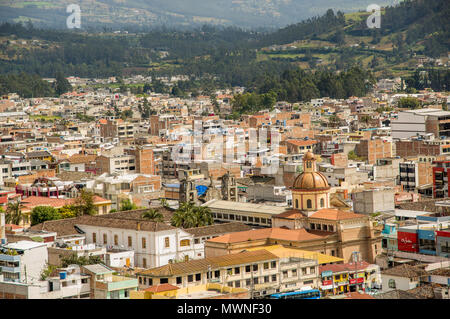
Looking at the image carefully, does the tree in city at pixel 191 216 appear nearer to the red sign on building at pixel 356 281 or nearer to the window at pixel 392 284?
the red sign on building at pixel 356 281

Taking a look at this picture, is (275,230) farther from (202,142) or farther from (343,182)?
(202,142)

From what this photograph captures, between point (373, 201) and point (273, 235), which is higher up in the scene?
point (373, 201)

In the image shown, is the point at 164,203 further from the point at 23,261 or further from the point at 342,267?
the point at 342,267

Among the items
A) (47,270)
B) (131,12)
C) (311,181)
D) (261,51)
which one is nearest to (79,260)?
(47,270)

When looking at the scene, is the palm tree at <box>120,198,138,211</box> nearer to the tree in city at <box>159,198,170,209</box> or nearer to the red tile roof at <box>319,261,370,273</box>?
the tree in city at <box>159,198,170,209</box>

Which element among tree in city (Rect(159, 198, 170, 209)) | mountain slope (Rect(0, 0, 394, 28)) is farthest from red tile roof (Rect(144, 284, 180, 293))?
mountain slope (Rect(0, 0, 394, 28))

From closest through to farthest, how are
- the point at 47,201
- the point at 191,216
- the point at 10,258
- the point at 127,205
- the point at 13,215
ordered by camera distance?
the point at 10,258 < the point at 191,216 < the point at 13,215 < the point at 47,201 < the point at 127,205

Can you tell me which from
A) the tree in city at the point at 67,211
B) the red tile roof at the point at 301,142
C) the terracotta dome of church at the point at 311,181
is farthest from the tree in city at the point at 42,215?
the red tile roof at the point at 301,142

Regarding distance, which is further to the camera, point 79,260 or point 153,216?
point 153,216
